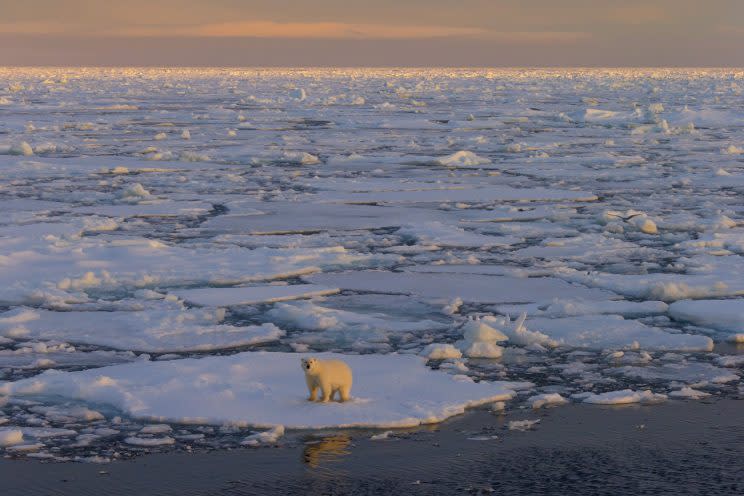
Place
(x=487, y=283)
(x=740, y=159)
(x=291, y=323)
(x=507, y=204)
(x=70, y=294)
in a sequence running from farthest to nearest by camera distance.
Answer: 1. (x=740, y=159)
2. (x=507, y=204)
3. (x=487, y=283)
4. (x=70, y=294)
5. (x=291, y=323)

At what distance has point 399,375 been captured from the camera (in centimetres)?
536

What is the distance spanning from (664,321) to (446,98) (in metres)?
37.0

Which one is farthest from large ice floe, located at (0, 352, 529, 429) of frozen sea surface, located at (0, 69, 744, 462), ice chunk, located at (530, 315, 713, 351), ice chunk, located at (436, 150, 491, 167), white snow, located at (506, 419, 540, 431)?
ice chunk, located at (436, 150, 491, 167)

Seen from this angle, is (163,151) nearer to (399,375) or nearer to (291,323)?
(291,323)

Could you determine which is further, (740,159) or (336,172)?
(740,159)

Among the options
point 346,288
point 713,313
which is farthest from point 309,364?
point 713,313

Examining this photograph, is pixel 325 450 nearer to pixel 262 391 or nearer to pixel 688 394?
pixel 262 391

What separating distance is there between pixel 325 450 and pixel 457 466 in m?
0.53

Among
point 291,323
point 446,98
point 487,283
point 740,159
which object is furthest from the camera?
point 446,98

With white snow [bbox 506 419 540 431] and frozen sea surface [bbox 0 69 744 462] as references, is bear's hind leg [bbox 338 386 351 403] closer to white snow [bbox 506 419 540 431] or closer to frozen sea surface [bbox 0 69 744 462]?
frozen sea surface [bbox 0 69 744 462]

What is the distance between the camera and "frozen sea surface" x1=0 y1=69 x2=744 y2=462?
4992 mm

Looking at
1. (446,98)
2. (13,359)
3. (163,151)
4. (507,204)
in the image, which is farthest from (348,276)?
(446,98)

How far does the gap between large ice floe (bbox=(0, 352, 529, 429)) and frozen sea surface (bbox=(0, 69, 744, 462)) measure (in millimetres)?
16

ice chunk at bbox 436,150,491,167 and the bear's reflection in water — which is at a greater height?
the bear's reflection in water
